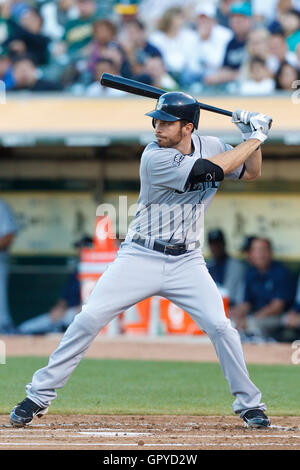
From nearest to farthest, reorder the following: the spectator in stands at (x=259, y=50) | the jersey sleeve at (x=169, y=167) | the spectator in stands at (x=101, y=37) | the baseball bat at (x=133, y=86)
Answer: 1. the jersey sleeve at (x=169, y=167)
2. the baseball bat at (x=133, y=86)
3. the spectator in stands at (x=259, y=50)
4. the spectator in stands at (x=101, y=37)

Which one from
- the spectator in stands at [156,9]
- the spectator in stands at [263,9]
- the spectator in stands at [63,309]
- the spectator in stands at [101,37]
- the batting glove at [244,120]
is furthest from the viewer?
the spectator in stands at [156,9]

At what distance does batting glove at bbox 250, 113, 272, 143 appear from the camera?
447 centimetres

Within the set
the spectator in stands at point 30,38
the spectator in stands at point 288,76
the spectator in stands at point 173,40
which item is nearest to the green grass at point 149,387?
the spectator in stands at point 288,76

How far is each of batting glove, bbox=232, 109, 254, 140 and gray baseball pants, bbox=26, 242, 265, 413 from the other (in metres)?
0.75

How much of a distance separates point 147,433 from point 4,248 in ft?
20.9

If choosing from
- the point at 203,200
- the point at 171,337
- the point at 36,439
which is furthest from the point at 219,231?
the point at 36,439

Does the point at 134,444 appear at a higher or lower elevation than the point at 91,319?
lower

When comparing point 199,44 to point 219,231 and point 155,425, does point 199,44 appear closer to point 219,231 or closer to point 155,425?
point 219,231

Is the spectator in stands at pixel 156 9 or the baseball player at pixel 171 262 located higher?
the spectator in stands at pixel 156 9

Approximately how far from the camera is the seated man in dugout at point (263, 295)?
31.7 ft

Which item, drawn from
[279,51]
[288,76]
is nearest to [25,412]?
[288,76]

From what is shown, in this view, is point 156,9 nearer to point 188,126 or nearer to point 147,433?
point 188,126

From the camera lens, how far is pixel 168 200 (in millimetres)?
4488

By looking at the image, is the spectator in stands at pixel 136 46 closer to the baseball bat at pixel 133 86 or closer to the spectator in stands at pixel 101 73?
the spectator in stands at pixel 101 73
